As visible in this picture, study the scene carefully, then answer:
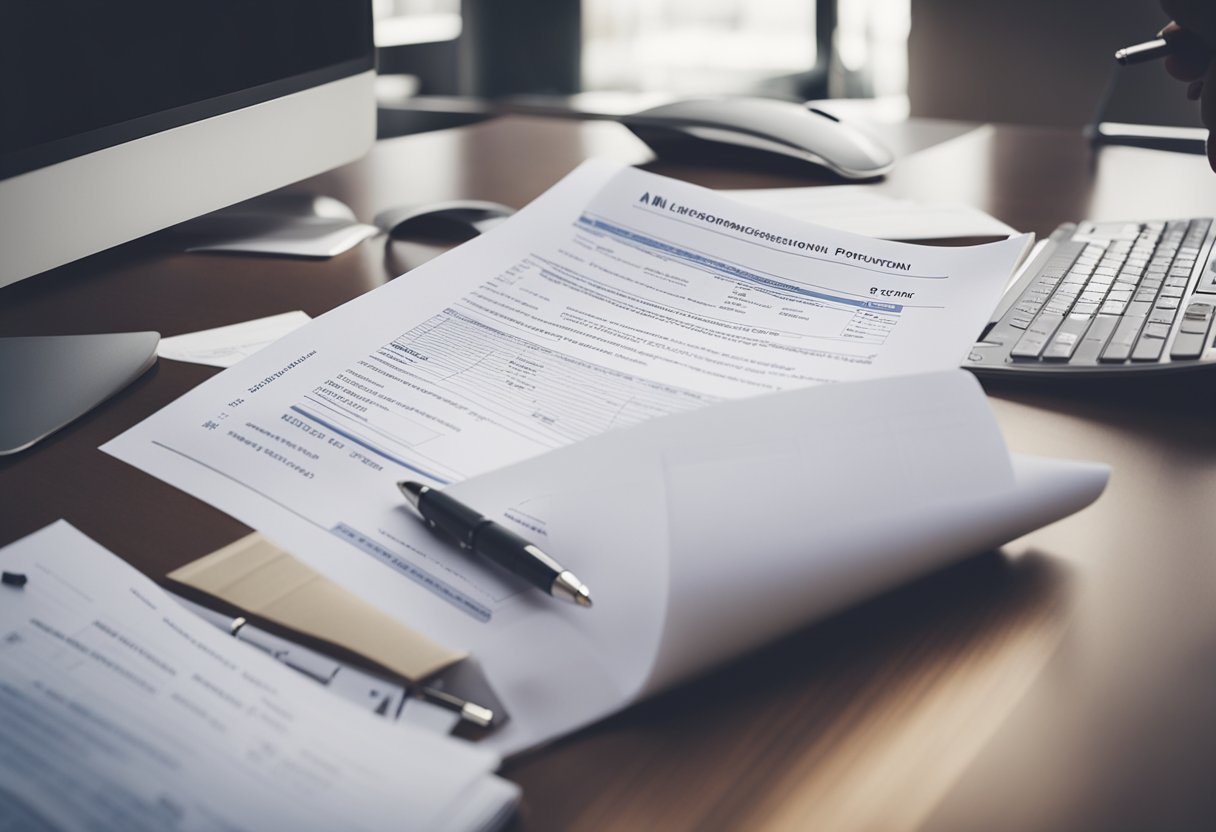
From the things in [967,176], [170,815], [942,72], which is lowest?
[170,815]

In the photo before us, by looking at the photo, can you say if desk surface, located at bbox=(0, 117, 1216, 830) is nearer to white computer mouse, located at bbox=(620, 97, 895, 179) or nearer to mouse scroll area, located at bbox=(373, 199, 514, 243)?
mouse scroll area, located at bbox=(373, 199, 514, 243)

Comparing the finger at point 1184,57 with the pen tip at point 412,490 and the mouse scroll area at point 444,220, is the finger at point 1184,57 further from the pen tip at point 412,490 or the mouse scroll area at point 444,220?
the pen tip at point 412,490

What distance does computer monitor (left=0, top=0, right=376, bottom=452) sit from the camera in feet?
1.79

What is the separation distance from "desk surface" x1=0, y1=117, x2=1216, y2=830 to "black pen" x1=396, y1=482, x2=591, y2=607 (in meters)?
0.05

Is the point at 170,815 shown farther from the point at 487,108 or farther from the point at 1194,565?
the point at 487,108

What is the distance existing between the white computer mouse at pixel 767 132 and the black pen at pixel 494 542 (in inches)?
28.0

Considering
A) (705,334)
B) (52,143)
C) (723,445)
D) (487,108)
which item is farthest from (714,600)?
(487,108)

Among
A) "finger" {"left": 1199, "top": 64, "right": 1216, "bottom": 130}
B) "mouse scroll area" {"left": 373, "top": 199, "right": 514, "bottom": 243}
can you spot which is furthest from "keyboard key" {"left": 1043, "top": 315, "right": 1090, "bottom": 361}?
"mouse scroll area" {"left": 373, "top": 199, "right": 514, "bottom": 243}

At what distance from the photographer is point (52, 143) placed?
22.3 inches

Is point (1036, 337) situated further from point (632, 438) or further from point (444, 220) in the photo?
point (444, 220)

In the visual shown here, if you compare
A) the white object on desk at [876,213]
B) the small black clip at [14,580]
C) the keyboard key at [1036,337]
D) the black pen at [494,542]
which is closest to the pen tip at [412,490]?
the black pen at [494,542]

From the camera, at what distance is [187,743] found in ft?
0.99

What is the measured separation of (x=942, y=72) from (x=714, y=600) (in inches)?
67.2

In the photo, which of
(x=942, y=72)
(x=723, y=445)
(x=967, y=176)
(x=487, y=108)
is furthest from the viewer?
(x=942, y=72)
